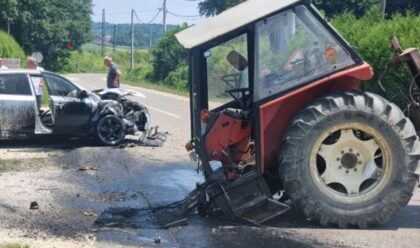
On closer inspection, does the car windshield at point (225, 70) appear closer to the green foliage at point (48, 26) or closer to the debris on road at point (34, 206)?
the debris on road at point (34, 206)

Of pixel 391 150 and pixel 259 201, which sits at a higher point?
pixel 391 150

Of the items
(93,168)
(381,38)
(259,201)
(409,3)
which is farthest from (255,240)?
(409,3)

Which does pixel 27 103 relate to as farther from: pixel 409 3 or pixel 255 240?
pixel 409 3

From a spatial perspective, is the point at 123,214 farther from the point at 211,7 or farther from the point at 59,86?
the point at 211,7

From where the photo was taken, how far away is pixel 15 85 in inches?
517

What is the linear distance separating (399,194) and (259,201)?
142cm

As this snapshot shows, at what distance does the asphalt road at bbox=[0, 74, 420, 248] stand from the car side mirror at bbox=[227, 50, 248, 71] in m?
1.69

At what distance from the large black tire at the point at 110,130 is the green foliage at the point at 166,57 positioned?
135ft

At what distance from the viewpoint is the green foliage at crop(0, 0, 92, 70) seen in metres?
56.1

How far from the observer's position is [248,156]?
7469 mm

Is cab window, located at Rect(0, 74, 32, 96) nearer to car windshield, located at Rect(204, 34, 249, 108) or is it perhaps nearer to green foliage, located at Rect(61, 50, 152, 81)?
car windshield, located at Rect(204, 34, 249, 108)

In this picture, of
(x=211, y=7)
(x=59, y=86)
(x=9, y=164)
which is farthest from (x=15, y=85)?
(x=211, y=7)

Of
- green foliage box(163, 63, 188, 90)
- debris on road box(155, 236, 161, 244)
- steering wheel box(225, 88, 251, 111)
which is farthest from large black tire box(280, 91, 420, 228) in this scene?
green foliage box(163, 63, 188, 90)

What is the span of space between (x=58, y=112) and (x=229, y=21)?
22.0 ft
